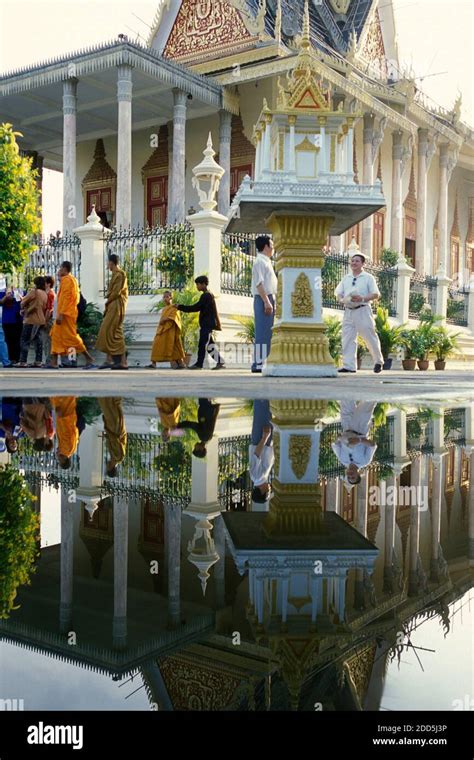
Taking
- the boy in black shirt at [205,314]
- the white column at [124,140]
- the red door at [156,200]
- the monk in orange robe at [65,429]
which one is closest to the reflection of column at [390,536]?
the monk in orange robe at [65,429]

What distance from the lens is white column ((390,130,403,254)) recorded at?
22156 mm

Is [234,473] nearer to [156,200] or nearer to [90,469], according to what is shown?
[90,469]

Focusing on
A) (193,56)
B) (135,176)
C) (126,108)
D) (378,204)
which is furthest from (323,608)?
(135,176)

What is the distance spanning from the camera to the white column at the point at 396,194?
72.7 ft

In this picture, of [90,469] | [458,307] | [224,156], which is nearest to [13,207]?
[224,156]

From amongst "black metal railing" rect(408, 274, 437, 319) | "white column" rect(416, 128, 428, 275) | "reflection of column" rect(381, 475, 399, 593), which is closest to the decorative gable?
"white column" rect(416, 128, 428, 275)

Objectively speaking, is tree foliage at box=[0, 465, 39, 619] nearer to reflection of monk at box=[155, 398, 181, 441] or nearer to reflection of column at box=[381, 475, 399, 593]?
reflection of column at box=[381, 475, 399, 593]

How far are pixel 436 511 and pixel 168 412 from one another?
2.52 meters

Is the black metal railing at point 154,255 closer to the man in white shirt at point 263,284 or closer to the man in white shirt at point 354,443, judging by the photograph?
the man in white shirt at point 263,284

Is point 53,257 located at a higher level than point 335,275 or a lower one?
higher

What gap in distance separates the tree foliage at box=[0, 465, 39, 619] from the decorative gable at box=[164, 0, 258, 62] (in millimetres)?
18954

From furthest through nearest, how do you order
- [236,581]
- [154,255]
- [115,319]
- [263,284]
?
1. [154,255]
2. [115,319]
3. [263,284]
4. [236,581]

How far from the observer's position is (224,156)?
62.9 ft

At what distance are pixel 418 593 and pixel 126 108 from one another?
16.6 meters
